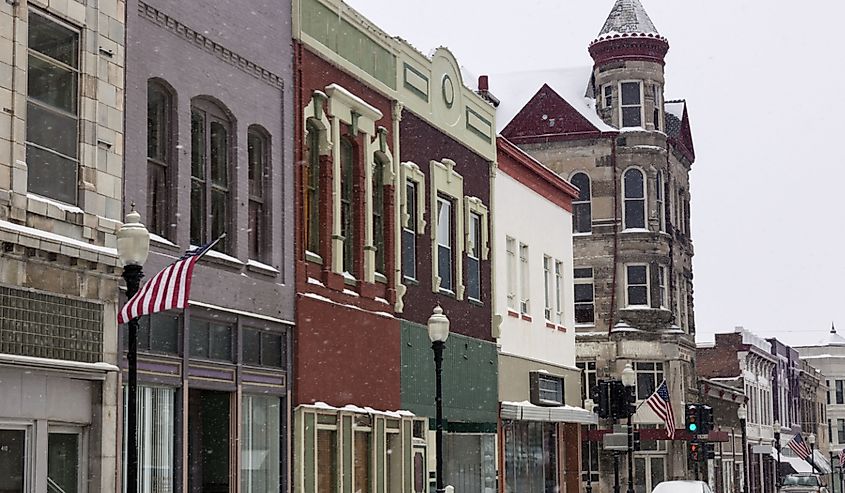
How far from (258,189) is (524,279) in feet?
49.0

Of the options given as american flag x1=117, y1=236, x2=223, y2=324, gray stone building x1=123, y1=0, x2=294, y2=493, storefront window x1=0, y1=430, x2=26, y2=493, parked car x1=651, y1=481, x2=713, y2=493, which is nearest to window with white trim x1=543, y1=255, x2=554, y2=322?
parked car x1=651, y1=481, x2=713, y2=493

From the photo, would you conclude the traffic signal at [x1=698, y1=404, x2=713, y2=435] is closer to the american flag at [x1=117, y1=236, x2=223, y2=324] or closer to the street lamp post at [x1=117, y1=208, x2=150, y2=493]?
the american flag at [x1=117, y1=236, x2=223, y2=324]

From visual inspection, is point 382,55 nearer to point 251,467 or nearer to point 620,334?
point 251,467

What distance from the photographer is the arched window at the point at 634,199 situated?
174 ft

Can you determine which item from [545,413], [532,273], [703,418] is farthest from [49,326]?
[703,418]

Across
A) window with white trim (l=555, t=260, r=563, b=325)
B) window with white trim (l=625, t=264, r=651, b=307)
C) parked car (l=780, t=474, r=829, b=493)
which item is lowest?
parked car (l=780, t=474, r=829, b=493)

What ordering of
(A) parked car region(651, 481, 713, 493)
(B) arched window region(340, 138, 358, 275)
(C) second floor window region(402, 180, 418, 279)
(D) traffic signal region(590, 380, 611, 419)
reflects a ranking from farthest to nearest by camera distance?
(D) traffic signal region(590, 380, 611, 419)
(A) parked car region(651, 481, 713, 493)
(C) second floor window region(402, 180, 418, 279)
(B) arched window region(340, 138, 358, 275)

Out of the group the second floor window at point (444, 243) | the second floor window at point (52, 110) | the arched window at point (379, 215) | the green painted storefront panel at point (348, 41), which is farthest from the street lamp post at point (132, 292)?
the second floor window at point (444, 243)

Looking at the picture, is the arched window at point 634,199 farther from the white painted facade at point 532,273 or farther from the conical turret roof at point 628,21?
the white painted facade at point 532,273

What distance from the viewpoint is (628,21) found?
53750 millimetres

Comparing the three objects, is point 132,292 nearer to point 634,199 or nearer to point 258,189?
point 258,189

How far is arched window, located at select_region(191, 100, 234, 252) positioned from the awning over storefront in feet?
44.6

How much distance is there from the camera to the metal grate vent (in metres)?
15.3

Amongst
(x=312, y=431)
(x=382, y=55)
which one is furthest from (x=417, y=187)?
(x=312, y=431)
